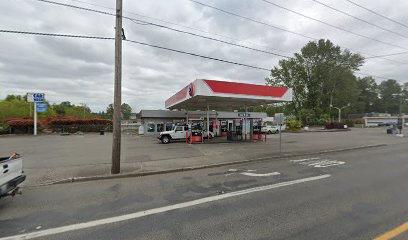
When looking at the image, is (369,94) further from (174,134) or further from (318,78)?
(174,134)

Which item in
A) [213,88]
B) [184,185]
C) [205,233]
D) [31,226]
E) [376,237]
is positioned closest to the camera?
[376,237]

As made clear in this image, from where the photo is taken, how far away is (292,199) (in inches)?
204

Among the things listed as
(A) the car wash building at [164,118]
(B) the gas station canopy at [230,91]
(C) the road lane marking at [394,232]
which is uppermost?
(B) the gas station canopy at [230,91]

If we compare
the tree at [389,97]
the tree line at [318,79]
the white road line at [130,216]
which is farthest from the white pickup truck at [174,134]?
the tree at [389,97]

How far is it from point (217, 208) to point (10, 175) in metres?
4.96

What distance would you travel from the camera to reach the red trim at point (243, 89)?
46.2ft

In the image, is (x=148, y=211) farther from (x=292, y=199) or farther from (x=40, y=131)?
(x=40, y=131)

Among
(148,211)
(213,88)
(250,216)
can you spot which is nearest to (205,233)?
(250,216)

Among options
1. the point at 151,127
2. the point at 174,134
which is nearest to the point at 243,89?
the point at 174,134

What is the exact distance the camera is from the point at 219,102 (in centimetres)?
2070

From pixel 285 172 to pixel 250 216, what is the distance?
429 cm

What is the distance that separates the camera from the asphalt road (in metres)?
3.72

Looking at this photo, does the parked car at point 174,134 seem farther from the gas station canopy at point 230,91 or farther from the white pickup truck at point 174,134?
the gas station canopy at point 230,91

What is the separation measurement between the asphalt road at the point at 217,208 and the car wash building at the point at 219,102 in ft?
26.1
